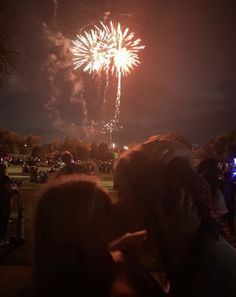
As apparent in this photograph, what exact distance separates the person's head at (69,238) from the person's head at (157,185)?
168mm

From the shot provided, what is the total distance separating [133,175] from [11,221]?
1198cm

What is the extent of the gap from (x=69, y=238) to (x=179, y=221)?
46 centimetres

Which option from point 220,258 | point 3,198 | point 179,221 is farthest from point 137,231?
point 3,198

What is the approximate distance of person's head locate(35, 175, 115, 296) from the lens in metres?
1.60

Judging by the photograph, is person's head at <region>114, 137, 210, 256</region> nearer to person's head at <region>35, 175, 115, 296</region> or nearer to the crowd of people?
the crowd of people

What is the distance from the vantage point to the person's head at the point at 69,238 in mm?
1596

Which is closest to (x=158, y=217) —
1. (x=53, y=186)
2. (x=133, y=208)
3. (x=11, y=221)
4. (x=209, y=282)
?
(x=133, y=208)

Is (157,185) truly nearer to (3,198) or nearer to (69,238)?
(69,238)

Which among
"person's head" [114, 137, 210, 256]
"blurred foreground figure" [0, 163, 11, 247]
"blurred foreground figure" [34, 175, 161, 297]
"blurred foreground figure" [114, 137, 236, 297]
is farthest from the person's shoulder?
"blurred foreground figure" [0, 163, 11, 247]

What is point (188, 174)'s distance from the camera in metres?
1.82

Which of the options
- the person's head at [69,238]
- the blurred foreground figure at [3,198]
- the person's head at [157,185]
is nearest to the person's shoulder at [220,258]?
the person's head at [157,185]

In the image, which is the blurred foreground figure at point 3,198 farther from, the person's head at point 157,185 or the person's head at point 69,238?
the person's head at point 69,238

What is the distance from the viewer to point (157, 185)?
1774mm

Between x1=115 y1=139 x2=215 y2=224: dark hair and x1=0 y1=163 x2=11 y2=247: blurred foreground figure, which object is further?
x1=0 y1=163 x2=11 y2=247: blurred foreground figure
